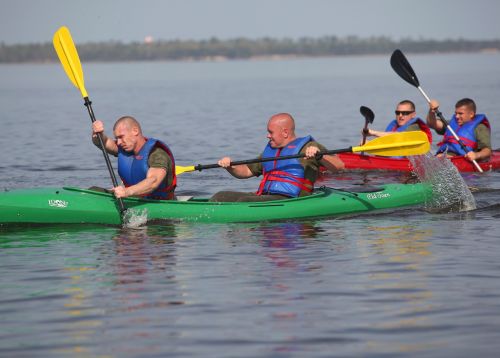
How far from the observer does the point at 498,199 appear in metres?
13.1

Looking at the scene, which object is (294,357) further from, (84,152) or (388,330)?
(84,152)

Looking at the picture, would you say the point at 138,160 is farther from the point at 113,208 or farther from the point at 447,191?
the point at 447,191

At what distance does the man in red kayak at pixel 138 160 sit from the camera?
1062cm

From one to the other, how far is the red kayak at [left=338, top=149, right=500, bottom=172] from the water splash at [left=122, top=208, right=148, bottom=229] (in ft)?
19.2

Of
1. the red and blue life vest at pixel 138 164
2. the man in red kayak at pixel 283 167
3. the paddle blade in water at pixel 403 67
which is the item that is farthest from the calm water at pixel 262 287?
the paddle blade in water at pixel 403 67

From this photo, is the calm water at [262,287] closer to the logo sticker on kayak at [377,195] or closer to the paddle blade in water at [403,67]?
the logo sticker on kayak at [377,195]

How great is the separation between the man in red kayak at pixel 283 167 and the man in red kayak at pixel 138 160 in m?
0.67

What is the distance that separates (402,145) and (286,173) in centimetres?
140

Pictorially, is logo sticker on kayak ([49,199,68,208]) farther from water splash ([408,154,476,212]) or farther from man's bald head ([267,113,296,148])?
water splash ([408,154,476,212])

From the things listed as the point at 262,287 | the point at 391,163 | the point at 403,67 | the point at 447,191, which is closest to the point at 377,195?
the point at 447,191

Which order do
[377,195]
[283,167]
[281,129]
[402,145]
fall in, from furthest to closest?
[377,195]
[402,145]
[283,167]
[281,129]

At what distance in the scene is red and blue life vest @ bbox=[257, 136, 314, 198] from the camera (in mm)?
11195

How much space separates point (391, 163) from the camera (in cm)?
1620

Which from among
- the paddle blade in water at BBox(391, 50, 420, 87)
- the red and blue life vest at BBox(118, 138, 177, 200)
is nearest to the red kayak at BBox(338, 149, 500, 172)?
the paddle blade in water at BBox(391, 50, 420, 87)
